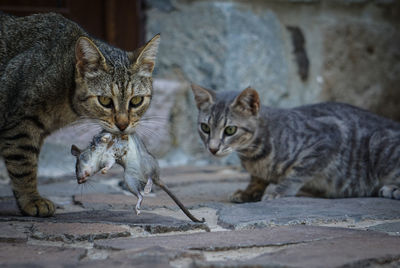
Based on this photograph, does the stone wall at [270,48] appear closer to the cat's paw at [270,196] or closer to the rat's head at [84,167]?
the cat's paw at [270,196]

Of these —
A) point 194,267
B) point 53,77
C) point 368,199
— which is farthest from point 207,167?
point 194,267

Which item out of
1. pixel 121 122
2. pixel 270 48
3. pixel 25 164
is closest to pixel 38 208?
pixel 25 164

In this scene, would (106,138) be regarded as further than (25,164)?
No

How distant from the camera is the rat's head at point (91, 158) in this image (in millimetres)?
2307

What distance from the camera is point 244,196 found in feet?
11.6

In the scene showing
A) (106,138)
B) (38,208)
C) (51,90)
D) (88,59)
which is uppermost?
(88,59)

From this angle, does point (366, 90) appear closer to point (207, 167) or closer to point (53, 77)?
point (207, 167)

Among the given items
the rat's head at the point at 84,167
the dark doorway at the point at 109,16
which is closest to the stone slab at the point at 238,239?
the rat's head at the point at 84,167

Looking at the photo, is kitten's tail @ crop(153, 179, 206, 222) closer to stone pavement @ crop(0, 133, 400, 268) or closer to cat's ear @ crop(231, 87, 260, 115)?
stone pavement @ crop(0, 133, 400, 268)

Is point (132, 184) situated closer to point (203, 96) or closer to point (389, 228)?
point (389, 228)

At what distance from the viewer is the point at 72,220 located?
8.60 ft

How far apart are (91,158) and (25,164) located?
0.71m

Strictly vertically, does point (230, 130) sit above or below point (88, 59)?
below

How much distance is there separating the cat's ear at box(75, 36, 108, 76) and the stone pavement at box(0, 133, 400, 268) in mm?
772
